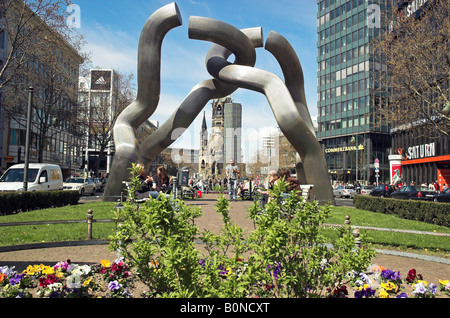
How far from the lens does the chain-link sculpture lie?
54.0 feet

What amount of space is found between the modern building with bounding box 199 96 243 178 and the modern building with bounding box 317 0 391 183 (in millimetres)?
19109

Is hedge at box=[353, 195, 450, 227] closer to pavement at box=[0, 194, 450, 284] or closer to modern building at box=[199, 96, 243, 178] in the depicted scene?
pavement at box=[0, 194, 450, 284]

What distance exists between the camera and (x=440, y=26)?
53.9 ft

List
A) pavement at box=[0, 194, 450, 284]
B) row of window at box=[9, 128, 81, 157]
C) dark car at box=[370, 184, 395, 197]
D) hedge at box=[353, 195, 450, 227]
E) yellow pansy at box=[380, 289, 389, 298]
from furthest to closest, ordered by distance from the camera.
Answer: row of window at box=[9, 128, 81, 157] → dark car at box=[370, 184, 395, 197] → hedge at box=[353, 195, 450, 227] → pavement at box=[0, 194, 450, 284] → yellow pansy at box=[380, 289, 389, 298]

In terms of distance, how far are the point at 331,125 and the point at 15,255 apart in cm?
6987

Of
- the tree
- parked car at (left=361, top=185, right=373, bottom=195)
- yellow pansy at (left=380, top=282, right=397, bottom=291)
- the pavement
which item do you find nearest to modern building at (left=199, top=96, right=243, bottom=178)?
parked car at (left=361, top=185, right=373, bottom=195)

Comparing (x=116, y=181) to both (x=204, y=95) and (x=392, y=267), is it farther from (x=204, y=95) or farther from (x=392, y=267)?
(x=392, y=267)

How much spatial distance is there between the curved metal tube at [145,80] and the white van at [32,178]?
4.76m

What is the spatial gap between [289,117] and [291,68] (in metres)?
3.74

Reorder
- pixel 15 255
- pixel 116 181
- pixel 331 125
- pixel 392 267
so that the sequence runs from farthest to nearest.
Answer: pixel 331 125
pixel 116 181
pixel 15 255
pixel 392 267

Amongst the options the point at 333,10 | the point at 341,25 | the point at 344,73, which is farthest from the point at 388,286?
the point at 333,10

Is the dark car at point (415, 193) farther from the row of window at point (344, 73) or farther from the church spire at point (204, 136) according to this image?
the church spire at point (204, 136)

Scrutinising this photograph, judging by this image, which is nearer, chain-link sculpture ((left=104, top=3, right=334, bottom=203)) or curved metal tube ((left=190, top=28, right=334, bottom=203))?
curved metal tube ((left=190, top=28, right=334, bottom=203))
